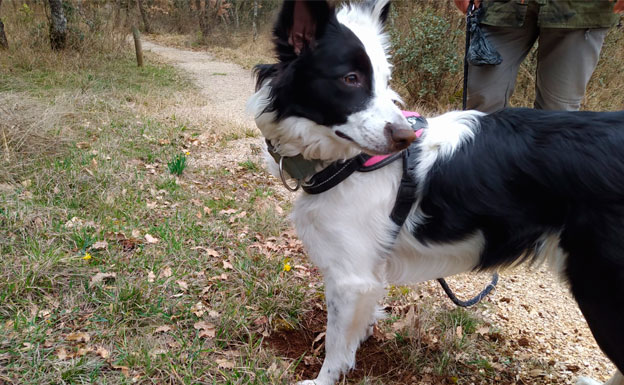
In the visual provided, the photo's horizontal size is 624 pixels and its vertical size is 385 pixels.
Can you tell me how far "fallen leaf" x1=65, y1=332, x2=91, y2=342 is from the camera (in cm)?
201

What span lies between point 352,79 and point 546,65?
1.83 metres

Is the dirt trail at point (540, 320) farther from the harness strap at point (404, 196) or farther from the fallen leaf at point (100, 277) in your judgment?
the fallen leaf at point (100, 277)

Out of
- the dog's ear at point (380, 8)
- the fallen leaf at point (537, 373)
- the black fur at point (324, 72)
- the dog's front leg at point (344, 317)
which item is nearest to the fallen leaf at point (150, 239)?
the dog's front leg at point (344, 317)

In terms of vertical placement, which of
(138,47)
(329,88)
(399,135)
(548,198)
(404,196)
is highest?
(329,88)

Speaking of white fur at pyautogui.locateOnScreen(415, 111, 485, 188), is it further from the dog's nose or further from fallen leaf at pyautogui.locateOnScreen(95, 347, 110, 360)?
fallen leaf at pyautogui.locateOnScreen(95, 347, 110, 360)

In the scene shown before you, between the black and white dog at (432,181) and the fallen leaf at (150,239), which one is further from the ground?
the black and white dog at (432,181)

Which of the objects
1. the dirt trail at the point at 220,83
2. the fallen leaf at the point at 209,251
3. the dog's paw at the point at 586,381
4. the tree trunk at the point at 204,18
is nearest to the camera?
the dog's paw at the point at 586,381

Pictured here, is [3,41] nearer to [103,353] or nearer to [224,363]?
[103,353]

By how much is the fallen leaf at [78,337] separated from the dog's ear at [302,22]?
1754 mm

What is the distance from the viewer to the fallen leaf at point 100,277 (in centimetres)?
238

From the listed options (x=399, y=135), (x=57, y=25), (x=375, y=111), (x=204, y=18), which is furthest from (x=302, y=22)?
(x=204, y=18)

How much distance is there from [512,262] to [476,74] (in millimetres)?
1610

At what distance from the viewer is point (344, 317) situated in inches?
75.9

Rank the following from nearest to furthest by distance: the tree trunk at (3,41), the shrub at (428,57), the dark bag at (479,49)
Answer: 1. the dark bag at (479,49)
2. the shrub at (428,57)
3. the tree trunk at (3,41)
